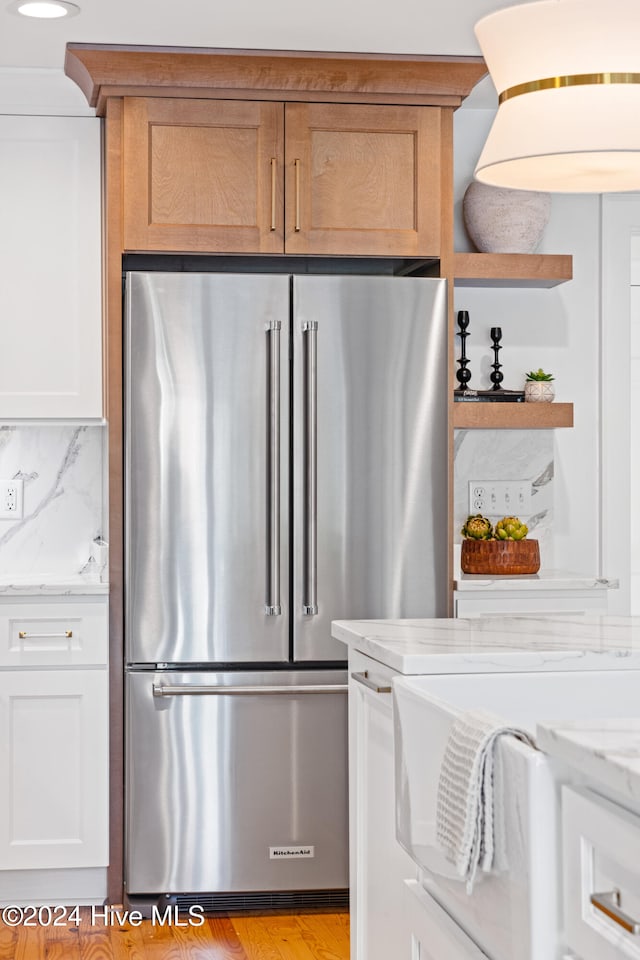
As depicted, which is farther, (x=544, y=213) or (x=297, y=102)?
(x=544, y=213)

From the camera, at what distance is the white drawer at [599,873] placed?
0.93 m

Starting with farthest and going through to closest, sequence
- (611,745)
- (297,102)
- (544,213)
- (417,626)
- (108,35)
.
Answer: (544,213) → (297,102) → (108,35) → (417,626) → (611,745)

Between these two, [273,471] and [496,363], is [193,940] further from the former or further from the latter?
[496,363]

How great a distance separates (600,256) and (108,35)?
6.01 ft

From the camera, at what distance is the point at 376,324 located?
326 cm

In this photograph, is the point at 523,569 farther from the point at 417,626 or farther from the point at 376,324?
the point at 417,626

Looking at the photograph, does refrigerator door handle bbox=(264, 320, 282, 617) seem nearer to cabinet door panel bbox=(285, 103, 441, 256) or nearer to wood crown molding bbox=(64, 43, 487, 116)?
cabinet door panel bbox=(285, 103, 441, 256)

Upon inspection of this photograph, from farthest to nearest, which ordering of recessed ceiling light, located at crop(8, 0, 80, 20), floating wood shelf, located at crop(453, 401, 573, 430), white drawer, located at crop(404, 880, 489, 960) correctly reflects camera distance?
floating wood shelf, located at crop(453, 401, 573, 430) < recessed ceiling light, located at crop(8, 0, 80, 20) < white drawer, located at crop(404, 880, 489, 960)

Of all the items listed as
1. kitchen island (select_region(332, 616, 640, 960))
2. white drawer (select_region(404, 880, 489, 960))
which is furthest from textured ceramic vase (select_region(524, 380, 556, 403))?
white drawer (select_region(404, 880, 489, 960))

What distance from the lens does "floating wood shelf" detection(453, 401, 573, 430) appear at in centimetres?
354

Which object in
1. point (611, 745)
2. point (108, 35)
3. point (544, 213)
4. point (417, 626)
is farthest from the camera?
point (544, 213)

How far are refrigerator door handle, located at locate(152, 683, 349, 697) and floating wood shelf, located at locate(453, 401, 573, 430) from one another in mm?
924

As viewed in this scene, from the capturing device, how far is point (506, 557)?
134 inches

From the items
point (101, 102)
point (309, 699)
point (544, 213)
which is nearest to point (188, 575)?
point (309, 699)
